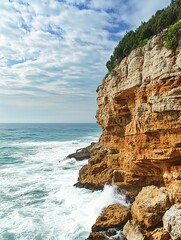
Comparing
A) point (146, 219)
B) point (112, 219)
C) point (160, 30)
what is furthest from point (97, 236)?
point (160, 30)

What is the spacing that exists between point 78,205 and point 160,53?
12.6 meters

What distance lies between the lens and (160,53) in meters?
13.6

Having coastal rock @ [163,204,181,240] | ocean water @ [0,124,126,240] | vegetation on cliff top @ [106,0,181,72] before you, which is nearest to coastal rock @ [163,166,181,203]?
coastal rock @ [163,204,181,240]

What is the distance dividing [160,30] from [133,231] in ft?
45.2

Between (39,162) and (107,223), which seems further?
(39,162)

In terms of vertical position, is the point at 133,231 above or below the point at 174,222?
below

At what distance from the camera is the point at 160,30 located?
16.6m

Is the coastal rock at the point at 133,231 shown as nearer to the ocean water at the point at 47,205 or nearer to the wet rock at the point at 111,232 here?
the wet rock at the point at 111,232

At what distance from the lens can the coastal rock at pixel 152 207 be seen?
1180cm

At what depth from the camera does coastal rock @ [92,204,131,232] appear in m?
13.2

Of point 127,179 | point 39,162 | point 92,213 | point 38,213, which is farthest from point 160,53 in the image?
point 39,162

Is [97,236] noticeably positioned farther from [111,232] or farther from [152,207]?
[152,207]

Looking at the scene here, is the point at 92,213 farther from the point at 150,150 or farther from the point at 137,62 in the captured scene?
the point at 137,62

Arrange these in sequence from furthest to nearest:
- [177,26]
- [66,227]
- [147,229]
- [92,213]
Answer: [92,213]
[66,227]
[177,26]
[147,229]
